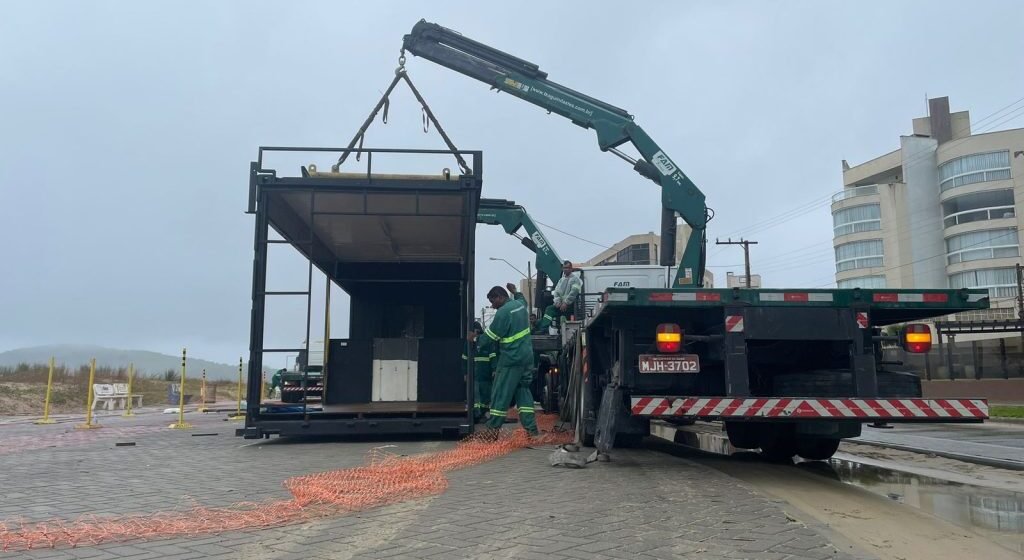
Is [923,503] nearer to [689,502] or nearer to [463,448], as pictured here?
[689,502]

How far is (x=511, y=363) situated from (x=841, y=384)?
4130 mm

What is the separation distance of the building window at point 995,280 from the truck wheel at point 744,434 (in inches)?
2152

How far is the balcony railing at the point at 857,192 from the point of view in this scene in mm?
63781

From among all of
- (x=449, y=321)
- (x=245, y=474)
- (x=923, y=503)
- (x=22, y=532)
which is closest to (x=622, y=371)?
(x=923, y=503)

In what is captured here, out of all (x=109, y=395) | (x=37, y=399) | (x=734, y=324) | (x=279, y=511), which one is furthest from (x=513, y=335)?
(x=37, y=399)

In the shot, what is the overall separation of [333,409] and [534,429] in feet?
9.72

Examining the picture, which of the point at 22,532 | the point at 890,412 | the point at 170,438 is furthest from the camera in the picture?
the point at 170,438

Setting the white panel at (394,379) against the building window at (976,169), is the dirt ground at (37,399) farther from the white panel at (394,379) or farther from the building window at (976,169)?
the building window at (976,169)

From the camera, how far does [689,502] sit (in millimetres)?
5410

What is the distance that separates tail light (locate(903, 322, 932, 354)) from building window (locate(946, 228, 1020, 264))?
56902mm

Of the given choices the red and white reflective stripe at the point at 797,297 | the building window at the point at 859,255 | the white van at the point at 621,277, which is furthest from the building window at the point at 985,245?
the red and white reflective stripe at the point at 797,297

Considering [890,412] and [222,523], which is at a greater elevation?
[890,412]

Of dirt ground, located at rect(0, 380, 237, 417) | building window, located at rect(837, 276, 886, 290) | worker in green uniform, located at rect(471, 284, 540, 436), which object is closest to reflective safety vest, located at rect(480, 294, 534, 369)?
worker in green uniform, located at rect(471, 284, 540, 436)

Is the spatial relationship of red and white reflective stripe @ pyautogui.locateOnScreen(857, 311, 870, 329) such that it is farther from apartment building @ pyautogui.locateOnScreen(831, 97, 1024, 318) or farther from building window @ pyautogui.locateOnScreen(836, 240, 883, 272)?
building window @ pyautogui.locateOnScreen(836, 240, 883, 272)
